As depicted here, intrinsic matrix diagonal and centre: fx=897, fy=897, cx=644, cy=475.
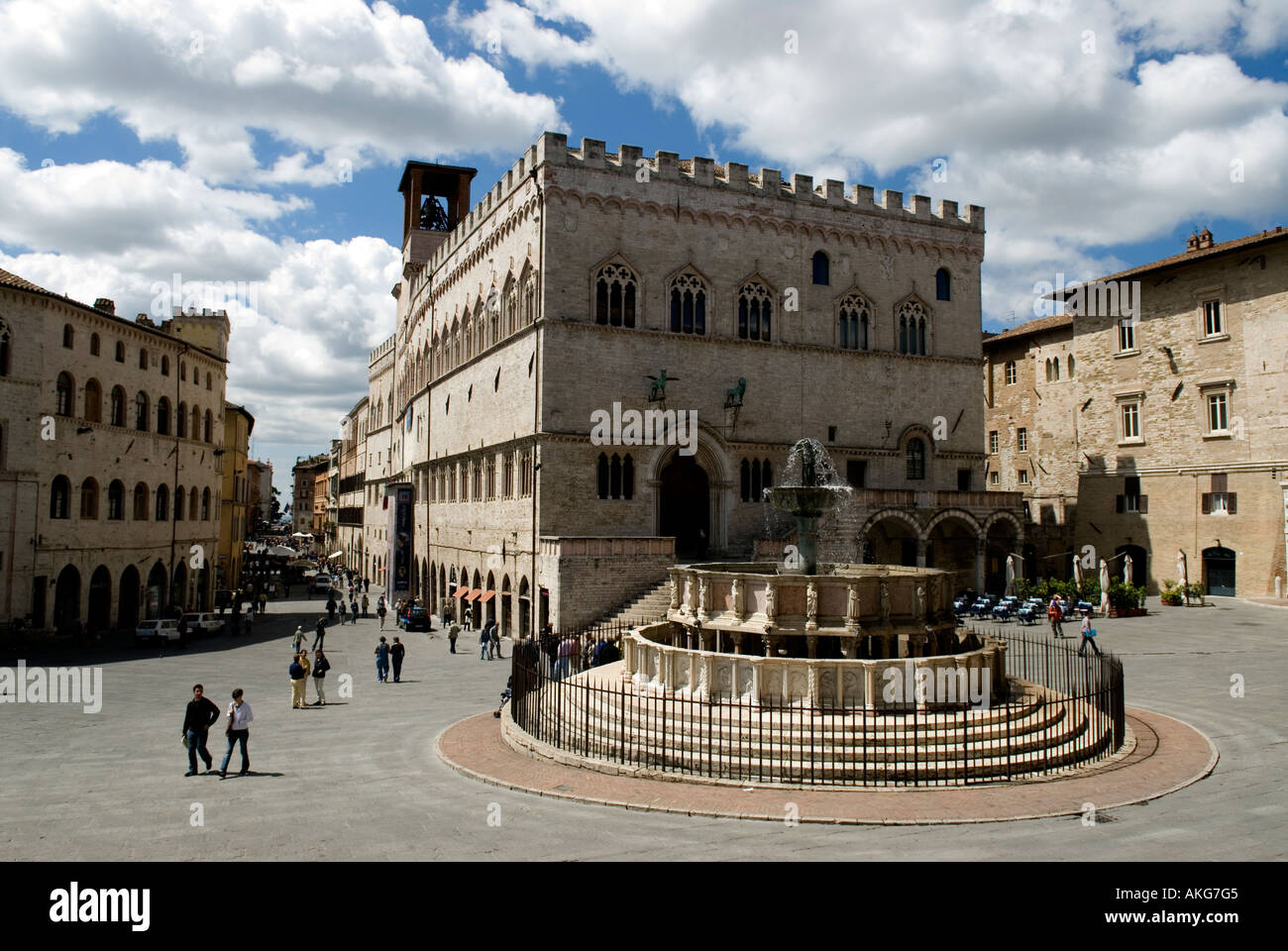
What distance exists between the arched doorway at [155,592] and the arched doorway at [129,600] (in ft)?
1.64

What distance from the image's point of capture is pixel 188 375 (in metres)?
43.7

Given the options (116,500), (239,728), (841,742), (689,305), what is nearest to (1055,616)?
(689,305)

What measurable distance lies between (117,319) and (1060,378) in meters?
43.9

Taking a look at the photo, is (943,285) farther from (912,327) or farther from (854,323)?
(854,323)

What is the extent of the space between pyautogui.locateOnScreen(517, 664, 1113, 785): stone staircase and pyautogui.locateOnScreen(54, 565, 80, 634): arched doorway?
94.2ft

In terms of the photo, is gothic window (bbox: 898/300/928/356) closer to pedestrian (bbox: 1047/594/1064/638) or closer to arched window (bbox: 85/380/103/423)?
pedestrian (bbox: 1047/594/1064/638)

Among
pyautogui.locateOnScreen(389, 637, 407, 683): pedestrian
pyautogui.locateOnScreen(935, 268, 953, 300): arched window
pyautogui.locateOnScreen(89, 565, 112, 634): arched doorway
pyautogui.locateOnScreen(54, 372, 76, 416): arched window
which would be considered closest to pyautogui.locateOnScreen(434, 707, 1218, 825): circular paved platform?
pyautogui.locateOnScreen(389, 637, 407, 683): pedestrian

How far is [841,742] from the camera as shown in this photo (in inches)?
497

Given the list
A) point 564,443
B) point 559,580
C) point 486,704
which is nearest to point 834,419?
point 564,443

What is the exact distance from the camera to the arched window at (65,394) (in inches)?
1372

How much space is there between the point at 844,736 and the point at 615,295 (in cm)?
2369
